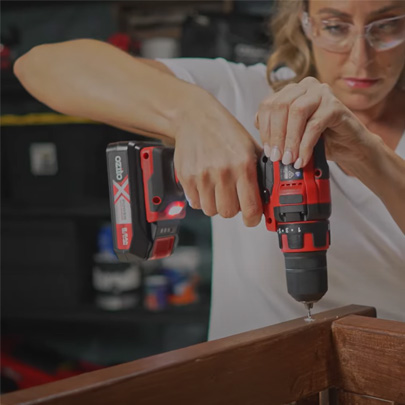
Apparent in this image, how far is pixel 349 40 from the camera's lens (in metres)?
1.20

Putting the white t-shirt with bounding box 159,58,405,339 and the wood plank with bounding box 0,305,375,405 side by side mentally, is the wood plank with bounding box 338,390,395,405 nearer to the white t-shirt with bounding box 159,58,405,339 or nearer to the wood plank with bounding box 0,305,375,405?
the wood plank with bounding box 0,305,375,405

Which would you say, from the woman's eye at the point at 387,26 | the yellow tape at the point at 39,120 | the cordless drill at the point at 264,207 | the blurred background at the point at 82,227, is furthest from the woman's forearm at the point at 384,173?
the yellow tape at the point at 39,120

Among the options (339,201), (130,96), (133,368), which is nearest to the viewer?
(133,368)

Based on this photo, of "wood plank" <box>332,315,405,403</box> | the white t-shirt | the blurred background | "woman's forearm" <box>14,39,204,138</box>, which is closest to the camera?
"wood plank" <box>332,315,405,403</box>

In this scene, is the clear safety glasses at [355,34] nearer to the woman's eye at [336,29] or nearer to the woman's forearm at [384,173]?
the woman's eye at [336,29]

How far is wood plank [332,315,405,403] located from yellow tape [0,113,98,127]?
6.21ft

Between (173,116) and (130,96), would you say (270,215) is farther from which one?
(130,96)

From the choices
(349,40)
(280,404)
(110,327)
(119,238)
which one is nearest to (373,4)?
(349,40)

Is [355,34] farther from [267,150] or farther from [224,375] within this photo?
[224,375]

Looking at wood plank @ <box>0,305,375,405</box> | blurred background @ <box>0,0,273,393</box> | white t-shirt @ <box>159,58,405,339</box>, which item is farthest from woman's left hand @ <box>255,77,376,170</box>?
blurred background @ <box>0,0,273,393</box>

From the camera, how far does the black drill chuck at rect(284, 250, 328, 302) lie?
3.05ft

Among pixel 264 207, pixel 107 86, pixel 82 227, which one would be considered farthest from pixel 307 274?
pixel 82 227

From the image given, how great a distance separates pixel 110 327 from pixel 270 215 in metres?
2.11

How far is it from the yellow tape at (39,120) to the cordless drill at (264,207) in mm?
1609
